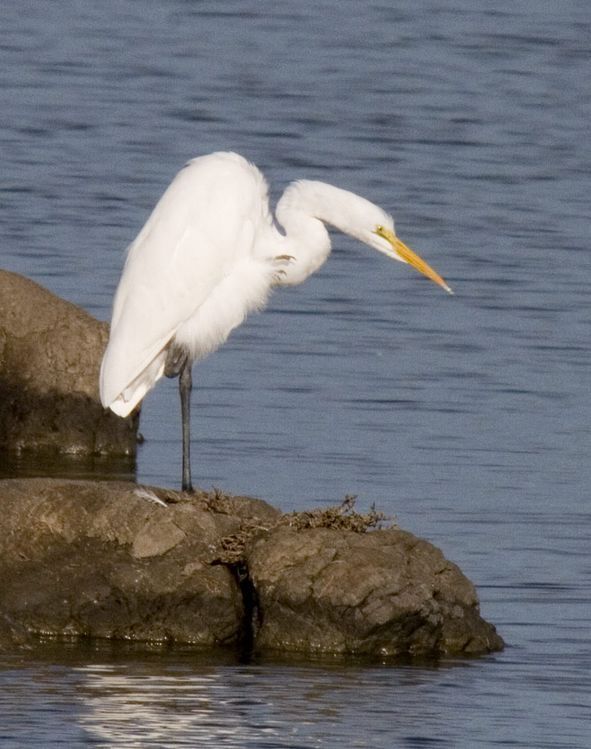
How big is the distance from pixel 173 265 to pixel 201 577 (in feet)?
6.70

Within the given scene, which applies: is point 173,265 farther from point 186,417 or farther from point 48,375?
point 48,375

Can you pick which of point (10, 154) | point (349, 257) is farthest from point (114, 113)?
point (349, 257)

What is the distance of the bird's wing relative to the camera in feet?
36.7

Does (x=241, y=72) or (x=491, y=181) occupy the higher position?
(x=241, y=72)

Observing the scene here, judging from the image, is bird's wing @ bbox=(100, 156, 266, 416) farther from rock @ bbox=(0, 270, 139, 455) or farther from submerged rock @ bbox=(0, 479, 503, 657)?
rock @ bbox=(0, 270, 139, 455)

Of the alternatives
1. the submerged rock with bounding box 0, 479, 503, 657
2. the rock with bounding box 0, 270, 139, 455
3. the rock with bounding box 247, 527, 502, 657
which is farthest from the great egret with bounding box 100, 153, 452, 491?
the rock with bounding box 0, 270, 139, 455

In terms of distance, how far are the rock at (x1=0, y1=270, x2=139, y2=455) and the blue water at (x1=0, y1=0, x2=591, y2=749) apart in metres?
0.47

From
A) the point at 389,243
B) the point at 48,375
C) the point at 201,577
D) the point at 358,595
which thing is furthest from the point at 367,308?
the point at 358,595

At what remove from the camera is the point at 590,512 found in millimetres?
12570

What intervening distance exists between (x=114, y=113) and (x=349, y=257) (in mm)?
7381

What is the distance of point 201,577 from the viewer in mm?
9875

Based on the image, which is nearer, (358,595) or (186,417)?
(358,595)

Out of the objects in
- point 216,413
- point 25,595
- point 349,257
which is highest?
point 349,257

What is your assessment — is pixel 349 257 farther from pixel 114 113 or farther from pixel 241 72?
pixel 241 72
